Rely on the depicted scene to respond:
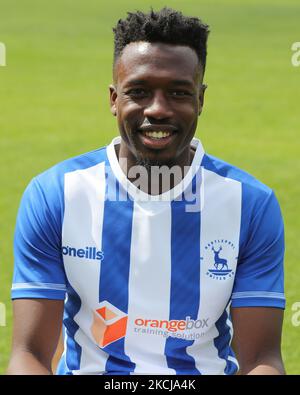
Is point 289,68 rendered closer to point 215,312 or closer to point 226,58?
point 226,58

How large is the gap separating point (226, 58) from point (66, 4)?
11.0 meters

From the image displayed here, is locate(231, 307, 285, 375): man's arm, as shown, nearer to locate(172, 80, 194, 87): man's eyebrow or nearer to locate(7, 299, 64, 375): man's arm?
locate(7, 299, 64, 375): man's arm

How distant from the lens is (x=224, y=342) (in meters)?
3.55

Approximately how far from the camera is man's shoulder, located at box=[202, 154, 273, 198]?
3541 millimetres

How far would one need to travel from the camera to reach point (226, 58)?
1852 cm

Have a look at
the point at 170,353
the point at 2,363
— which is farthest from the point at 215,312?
the point at 2,363

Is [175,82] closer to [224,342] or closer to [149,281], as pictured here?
[149,281]

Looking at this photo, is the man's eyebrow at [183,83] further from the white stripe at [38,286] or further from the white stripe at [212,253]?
the white stripe at [38,286]

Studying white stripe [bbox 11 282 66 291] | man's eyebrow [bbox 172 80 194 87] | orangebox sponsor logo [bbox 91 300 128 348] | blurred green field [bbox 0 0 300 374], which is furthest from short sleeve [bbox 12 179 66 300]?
blurred green field [bbox 0 0 300 374]

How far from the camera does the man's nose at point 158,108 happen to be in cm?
330

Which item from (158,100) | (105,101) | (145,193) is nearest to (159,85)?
(158,100)

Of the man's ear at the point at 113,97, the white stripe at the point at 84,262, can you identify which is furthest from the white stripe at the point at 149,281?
the man's ear at the point at 113,97

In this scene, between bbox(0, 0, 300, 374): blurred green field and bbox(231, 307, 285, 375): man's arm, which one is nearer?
bbox(231, 307, 285, 375): man's arm

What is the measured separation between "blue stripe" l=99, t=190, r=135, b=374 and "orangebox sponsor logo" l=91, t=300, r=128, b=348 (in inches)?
0.6
